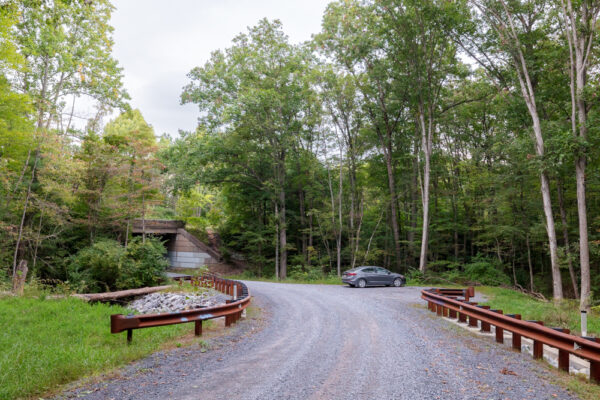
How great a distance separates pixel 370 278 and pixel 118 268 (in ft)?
A: 40.5

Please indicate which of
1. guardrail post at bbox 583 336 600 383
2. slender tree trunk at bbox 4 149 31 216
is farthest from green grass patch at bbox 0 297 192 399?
slender tree trunk at bbox 4 149 31 216

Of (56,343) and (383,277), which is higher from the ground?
(56,343)

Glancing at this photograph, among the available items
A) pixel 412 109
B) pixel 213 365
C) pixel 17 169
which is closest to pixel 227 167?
pixel 17 169

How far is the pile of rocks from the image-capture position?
11.6 meters

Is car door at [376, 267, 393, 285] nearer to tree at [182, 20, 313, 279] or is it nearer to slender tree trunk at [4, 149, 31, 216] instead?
tree at [182, 20, 313, 279]

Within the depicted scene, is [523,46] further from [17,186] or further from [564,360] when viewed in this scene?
[17,186]

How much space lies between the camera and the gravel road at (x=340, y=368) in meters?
3.83

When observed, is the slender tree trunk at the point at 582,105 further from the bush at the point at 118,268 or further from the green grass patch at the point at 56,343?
the bush at the point at 118,268

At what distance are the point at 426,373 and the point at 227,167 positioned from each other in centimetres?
2260

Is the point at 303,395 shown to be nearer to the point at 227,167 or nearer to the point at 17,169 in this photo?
the point at 17,169

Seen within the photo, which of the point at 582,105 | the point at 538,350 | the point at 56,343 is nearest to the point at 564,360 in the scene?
the point at 538,350

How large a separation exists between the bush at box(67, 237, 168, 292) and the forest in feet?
0.30

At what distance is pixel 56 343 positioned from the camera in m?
6.31

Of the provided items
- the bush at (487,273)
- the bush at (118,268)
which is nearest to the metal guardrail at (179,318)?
the bush at (118,268)
